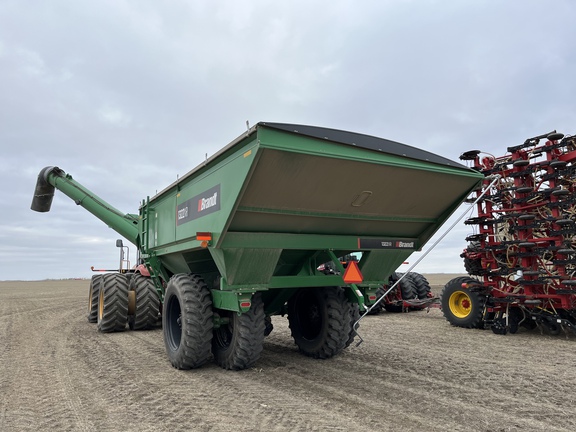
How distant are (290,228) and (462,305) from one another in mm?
6149

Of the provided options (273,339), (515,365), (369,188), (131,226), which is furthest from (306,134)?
(131,226)

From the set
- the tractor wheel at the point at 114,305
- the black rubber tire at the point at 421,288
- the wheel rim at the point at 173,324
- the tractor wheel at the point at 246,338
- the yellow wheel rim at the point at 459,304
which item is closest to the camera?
the tractor wheel at the point at 246,338

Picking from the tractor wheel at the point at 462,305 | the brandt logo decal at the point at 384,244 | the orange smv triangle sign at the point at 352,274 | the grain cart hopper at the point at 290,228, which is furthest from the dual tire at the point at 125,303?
the tractor wheel at the point at 462,305

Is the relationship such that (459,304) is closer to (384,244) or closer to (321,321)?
(321,321)

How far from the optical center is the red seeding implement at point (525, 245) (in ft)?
25.4

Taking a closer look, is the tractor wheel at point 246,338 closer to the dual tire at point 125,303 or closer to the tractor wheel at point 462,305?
the dual tire at point 125,303

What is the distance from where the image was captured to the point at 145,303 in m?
8.67

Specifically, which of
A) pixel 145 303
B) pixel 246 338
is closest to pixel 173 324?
pixel 246 338

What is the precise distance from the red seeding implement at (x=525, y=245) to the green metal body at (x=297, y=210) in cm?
275

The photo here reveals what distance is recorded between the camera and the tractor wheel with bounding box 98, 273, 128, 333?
8.38m

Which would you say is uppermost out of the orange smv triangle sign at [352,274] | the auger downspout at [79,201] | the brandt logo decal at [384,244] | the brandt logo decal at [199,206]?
the auger downspout at [79,201]

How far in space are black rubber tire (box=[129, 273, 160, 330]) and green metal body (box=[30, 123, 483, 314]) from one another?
266cm

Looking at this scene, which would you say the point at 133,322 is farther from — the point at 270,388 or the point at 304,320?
the point at 270,388

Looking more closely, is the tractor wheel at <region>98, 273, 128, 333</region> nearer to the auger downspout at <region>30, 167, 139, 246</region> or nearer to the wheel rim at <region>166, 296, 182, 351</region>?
the auger downspout at <region>30, 167, 139, 246</region>
